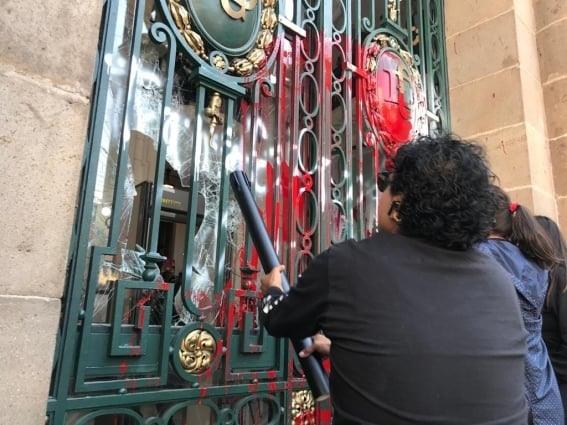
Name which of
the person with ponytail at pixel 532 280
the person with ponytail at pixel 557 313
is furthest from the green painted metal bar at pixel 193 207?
the person with ponytail at pixel 557 313

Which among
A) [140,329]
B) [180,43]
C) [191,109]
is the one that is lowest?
[140,329]

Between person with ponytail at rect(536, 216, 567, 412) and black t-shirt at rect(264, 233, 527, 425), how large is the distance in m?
0.86

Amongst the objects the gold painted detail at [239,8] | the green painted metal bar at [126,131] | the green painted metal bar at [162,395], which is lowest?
the green painted metal bar at [162,395]

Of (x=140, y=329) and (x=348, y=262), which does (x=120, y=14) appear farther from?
(x=348, y=262)

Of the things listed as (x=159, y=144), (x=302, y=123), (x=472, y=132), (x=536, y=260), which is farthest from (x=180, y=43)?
(x=472, y=132)

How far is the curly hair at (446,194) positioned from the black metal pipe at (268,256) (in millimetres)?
453

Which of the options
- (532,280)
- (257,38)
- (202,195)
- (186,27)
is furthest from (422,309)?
(257,38)

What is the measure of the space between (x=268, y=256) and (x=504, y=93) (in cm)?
258

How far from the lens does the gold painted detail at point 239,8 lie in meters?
2.27

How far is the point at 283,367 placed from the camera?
7.29 ft

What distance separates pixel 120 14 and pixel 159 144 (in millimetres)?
544

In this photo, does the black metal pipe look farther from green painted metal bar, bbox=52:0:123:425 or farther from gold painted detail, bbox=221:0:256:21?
gold painted detail, bbox=221:0:256:21

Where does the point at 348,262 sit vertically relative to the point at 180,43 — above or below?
below

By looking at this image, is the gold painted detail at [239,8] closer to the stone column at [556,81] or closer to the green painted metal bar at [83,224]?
the green painted metal bar at [83,224]
